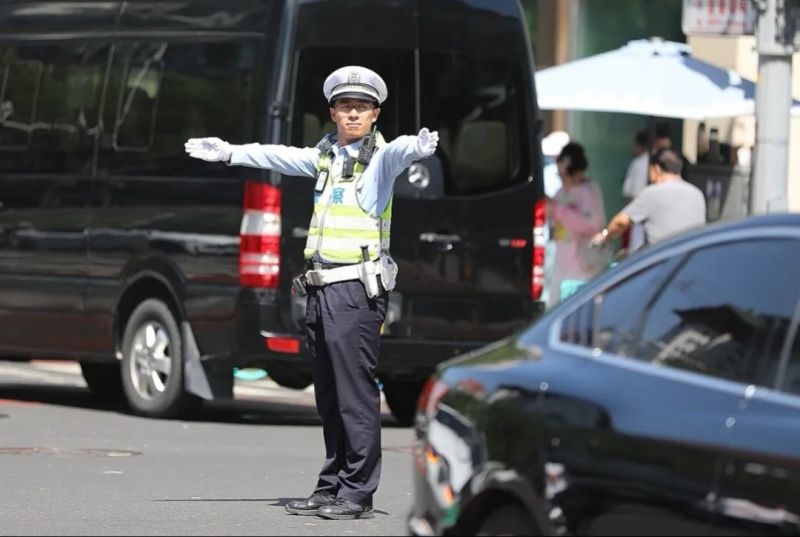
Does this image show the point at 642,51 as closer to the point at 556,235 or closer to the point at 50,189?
the point at 556,235

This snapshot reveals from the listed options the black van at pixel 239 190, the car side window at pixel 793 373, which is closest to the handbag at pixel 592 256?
the black van at pixel 239 190

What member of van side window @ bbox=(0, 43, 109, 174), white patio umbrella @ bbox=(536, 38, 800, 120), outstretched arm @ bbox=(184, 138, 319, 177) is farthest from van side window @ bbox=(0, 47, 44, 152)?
outstretched arm @ bbox=(184, 138, 319, 177)

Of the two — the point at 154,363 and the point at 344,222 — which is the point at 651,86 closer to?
the point at 154,363

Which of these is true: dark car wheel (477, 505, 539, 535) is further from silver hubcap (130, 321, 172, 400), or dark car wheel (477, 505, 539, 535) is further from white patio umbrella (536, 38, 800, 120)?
white patio umbrella (536, 38, 800, 120)

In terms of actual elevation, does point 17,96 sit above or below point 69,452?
above

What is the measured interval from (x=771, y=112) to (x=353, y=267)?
570 centimetres

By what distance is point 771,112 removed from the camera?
13.8 meters

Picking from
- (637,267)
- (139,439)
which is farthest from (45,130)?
(637,267)

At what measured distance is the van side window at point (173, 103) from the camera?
13.2m

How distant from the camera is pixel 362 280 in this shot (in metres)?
8.70

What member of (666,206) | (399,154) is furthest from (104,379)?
(399,154)

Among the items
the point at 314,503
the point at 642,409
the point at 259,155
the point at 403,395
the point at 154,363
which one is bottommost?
the point at 403,395

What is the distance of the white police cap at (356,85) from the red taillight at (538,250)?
16.8 ft

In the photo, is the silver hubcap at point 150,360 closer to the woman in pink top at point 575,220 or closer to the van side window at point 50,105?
the van side window at point 50,105
